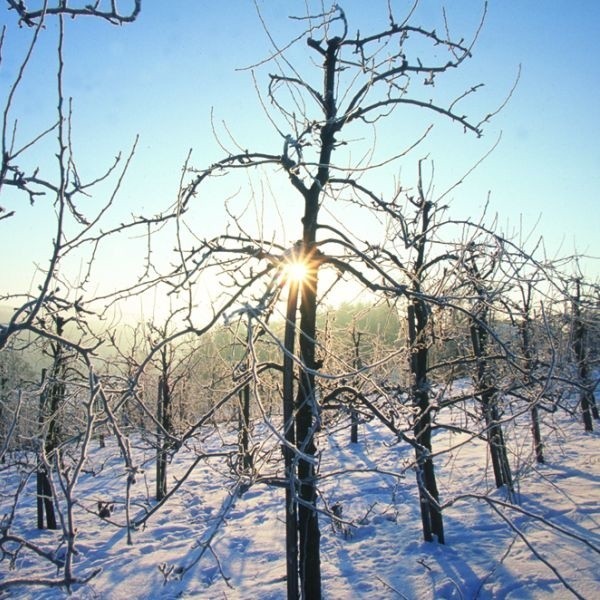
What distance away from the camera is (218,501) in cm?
1339

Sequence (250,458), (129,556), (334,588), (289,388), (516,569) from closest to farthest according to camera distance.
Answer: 1. (250,458)
2. (289,388)
3. (516,569)
4. (334,588)
5. (129,556)

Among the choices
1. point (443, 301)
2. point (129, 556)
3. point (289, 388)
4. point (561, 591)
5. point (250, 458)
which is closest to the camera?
point (250, 458)

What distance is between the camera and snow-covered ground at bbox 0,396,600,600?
628 cm

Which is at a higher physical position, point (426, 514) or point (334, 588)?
point (426, 514)

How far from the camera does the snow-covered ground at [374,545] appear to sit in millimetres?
6279

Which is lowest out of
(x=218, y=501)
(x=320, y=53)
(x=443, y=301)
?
(x=218, y=501)

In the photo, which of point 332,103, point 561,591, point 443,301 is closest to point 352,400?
point 443,301

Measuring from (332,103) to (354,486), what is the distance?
11.7 metres

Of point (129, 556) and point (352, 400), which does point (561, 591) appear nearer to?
point (352, 400)

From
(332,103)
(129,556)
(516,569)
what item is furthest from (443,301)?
(129,556)

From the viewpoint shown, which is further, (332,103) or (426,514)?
(426,514)

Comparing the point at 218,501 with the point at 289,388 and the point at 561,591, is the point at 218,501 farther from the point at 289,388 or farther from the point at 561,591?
the point at 289,388

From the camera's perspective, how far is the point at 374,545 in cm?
848

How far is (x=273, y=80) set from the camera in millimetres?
3168
